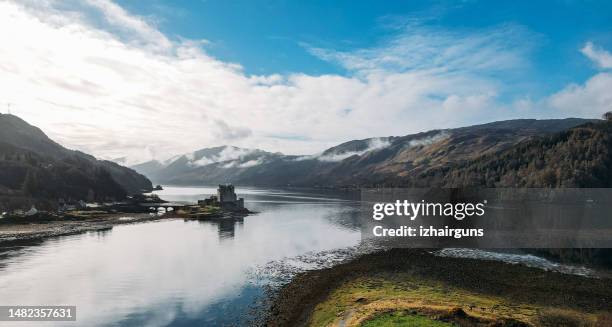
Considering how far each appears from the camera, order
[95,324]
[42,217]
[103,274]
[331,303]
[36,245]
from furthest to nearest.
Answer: [42,217], [36,245], [103,274], [331,303], [95,324]

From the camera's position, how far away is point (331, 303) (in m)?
49.3

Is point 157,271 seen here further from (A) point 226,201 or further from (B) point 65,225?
(A) point 226,201

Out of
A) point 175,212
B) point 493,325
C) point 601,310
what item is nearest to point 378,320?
point 493,325

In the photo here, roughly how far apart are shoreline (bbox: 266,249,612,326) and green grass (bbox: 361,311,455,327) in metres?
0.96

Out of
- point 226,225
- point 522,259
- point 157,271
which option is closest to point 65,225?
point 226,225

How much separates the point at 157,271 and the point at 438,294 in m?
51.9

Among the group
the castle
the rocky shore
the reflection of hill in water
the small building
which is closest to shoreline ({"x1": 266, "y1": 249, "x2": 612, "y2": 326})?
the reflection of hill in water

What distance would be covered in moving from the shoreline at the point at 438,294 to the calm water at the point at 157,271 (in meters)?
7.98

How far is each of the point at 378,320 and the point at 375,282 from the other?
23.2m

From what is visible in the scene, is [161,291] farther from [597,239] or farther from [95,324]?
[597,239]

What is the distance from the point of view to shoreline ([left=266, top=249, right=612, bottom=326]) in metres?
42.1

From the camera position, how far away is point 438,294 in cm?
5169

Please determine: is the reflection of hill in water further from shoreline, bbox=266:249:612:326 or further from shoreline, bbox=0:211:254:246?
shoreline, bbox=266:249:612:326

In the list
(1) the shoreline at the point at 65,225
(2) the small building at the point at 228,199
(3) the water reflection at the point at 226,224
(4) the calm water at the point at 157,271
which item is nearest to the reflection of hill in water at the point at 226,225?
(3) the water reflection at the point at 226,224
